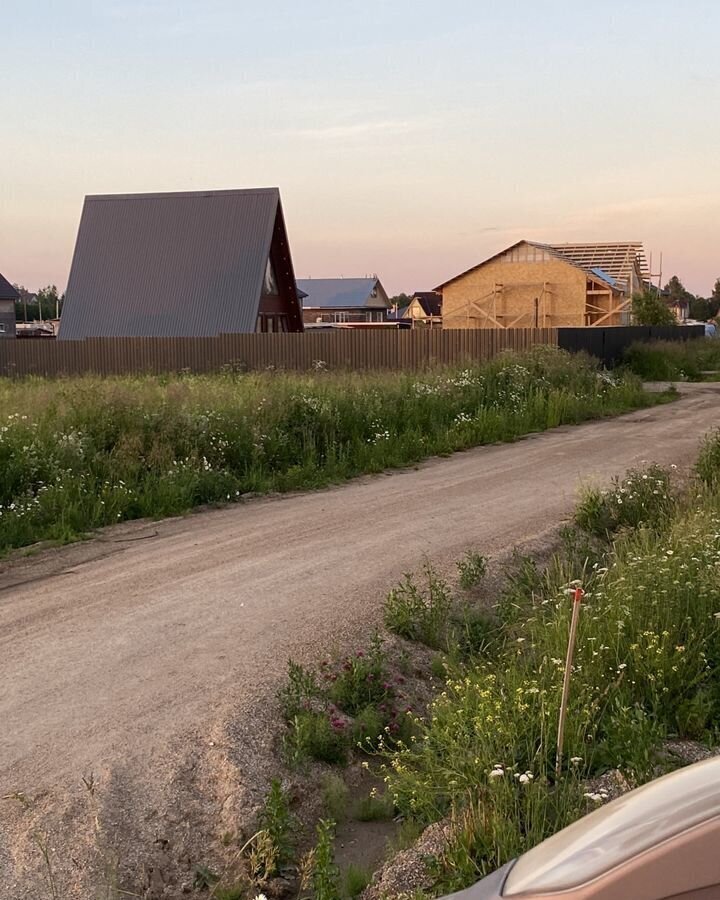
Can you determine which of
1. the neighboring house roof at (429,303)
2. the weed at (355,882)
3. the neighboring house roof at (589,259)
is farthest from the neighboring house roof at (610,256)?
the weed at (355,882)

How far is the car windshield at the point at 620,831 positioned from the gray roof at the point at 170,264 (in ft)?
108

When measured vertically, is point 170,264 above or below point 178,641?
above

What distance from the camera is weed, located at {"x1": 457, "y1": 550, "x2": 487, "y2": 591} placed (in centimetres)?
745

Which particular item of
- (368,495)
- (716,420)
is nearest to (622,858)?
(368,495)

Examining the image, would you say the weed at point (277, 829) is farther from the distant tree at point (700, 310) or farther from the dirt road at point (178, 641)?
the distant tree at point (700, 310)

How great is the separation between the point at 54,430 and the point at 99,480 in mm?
1282

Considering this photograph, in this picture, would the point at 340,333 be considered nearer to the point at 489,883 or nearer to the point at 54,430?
the point at 54,430

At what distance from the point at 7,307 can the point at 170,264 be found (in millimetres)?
31752

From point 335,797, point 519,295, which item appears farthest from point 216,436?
point 519,295

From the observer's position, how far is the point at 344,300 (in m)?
88.6

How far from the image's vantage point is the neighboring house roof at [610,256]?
57.4 m

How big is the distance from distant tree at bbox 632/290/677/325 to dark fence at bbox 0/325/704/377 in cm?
1985

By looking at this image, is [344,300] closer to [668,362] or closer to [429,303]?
[429,303]

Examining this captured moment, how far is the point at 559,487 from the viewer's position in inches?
462
